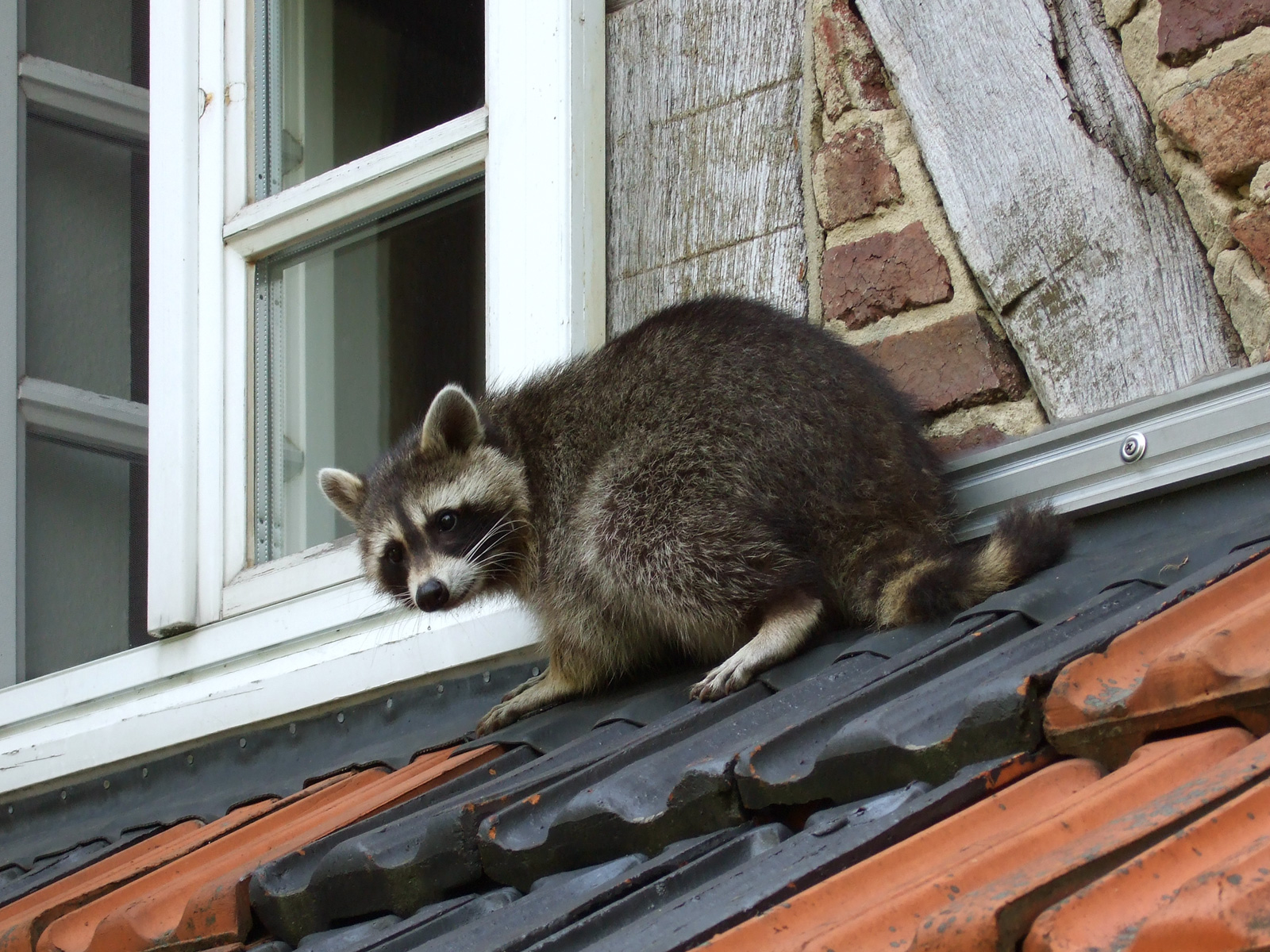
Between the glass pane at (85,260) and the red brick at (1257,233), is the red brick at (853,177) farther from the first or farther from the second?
the glass pane at (85,260)

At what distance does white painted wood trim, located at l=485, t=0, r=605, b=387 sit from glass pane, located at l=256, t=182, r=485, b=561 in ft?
0.92

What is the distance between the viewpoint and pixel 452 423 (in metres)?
3.36

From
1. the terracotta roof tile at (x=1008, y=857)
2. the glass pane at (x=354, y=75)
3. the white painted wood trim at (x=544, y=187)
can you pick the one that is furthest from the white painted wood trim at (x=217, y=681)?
the terracotta roof tile at (x=1008, y=857)

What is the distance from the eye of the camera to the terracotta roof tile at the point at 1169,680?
146cm

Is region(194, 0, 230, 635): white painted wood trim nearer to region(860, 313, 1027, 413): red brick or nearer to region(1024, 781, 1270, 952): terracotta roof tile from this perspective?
region(860, 313, 1027, 413): red brick

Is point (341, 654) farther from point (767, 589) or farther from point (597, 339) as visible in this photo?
point (767, 589)

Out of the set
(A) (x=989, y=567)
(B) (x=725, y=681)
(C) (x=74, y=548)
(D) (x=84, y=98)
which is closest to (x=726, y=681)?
(B) (x=725, y=681)

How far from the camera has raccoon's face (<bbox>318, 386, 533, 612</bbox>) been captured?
Answer: 3.24m

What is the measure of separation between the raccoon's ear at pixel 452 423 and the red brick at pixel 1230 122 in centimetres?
158

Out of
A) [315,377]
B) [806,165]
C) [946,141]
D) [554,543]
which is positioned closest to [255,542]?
[315,377]

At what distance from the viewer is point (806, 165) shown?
3.05m

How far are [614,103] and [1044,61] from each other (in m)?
1.12

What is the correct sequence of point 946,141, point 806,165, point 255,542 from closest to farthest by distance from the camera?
1. point 946,141
2. point 806,165
3. point 255,542

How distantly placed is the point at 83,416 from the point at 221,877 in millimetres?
2567
